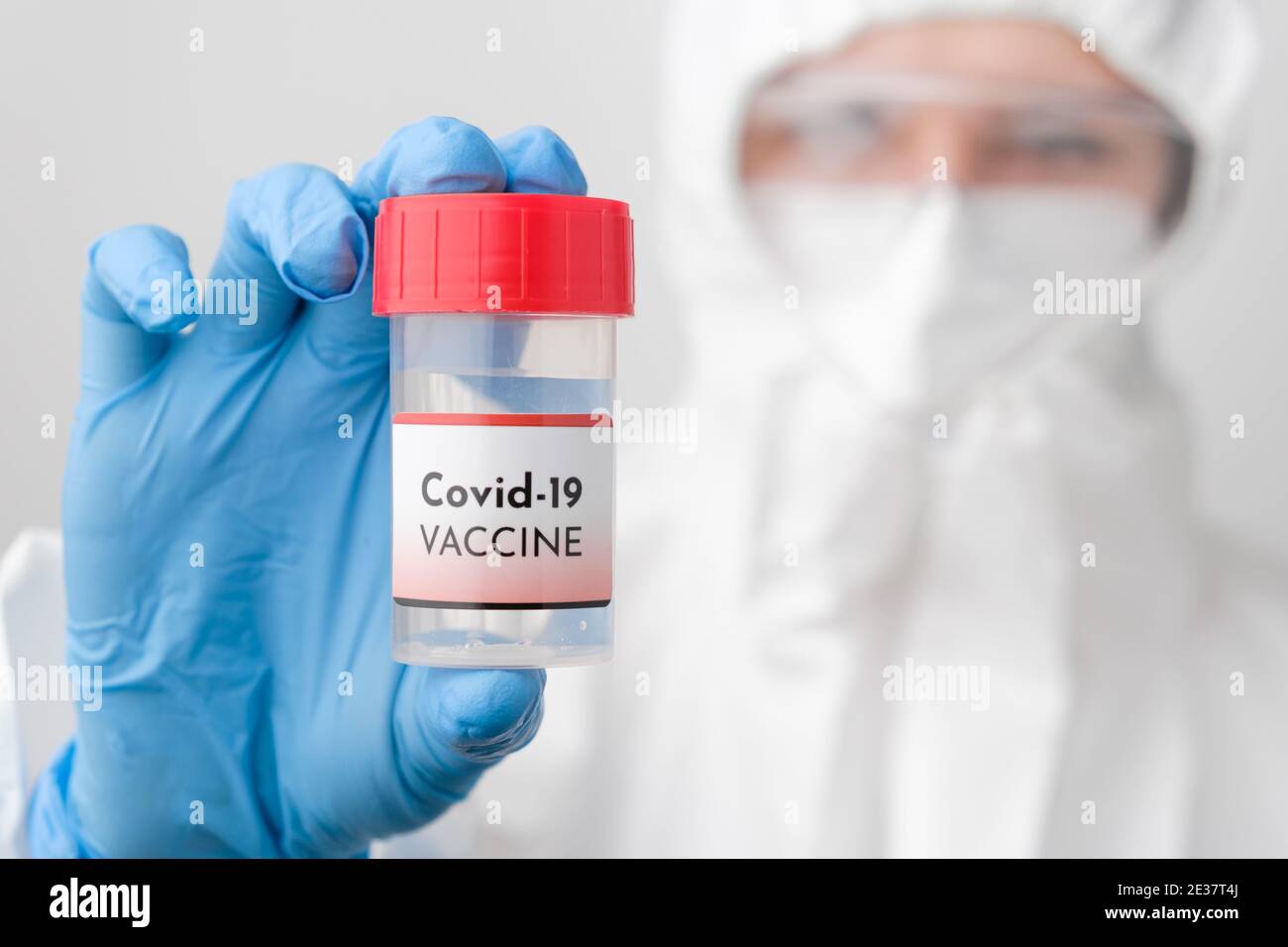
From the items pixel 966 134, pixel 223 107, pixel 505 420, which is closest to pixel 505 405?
pixel 505 420

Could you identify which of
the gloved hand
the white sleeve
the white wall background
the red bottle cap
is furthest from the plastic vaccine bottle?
the white wall background

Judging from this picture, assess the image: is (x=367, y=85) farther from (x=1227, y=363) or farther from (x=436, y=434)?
(x=1227, y=363)

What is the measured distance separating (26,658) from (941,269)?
991mm

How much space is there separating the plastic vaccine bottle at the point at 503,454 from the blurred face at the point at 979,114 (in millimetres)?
776

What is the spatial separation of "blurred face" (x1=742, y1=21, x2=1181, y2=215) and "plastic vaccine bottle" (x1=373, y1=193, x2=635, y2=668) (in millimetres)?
776

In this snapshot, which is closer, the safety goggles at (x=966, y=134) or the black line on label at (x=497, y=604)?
the black line on label at (x=497, y=604)

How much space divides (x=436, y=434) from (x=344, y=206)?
0.18 m

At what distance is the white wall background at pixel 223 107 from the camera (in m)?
1.66

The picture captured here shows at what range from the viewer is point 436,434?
24.0 inches

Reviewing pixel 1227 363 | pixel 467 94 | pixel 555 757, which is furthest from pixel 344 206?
pixel 1227 363

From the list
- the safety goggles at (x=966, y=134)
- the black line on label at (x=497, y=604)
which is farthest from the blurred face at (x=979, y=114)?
the black line on label at (x=497, y=604)

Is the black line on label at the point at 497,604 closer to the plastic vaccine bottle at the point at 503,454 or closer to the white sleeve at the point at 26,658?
the plastic vaccine bottle at the point at 503,454

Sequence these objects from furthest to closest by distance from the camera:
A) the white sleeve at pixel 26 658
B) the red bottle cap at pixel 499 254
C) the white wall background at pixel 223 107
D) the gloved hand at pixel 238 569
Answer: the white wall background at pixel 223 107 < the white sleeve at pixel 26 658 < the gloved hand at pixel 238 569 < the red bottle cap at pixel 499 254

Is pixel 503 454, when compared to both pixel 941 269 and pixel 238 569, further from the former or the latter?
pixel 941 269
